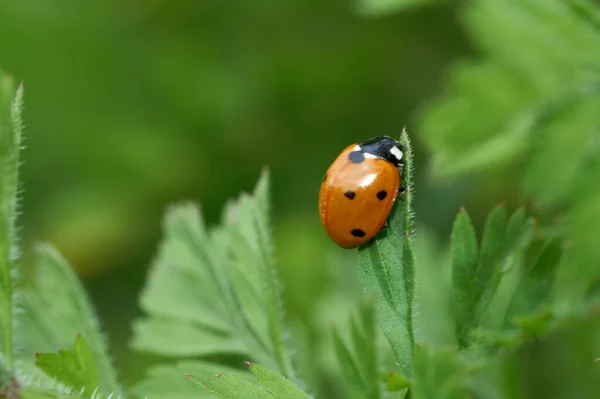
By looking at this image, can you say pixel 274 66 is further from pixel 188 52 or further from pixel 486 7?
pixel 486 7

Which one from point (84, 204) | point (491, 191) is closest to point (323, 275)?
point (491, 191)

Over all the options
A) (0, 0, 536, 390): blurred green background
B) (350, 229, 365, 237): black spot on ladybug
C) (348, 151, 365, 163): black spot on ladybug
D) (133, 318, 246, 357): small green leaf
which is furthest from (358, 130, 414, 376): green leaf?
(0, 0, 536, 390): blurred green background

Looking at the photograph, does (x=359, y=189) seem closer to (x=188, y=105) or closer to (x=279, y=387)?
(x=279, y=387)

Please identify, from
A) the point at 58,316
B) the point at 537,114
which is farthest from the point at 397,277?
the point at 537,114

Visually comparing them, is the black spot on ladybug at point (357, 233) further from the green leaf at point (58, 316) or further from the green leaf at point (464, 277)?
the green leaf at point (58, 316)

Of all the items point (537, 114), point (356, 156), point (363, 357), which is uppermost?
point (537, 114)

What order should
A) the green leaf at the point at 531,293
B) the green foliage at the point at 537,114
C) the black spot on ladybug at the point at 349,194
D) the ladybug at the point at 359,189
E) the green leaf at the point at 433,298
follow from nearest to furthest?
the green leaf at the point at 531,293
the ladybug at the point at 359,189
the black spot on ladybug at the point at 349,194
the green foliage at the point at 537,114
the green leaf at the point at 433,298

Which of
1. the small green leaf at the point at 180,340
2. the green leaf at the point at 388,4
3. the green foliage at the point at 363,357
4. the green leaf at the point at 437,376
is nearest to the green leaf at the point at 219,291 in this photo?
the small green leaf at the point at 180,340
